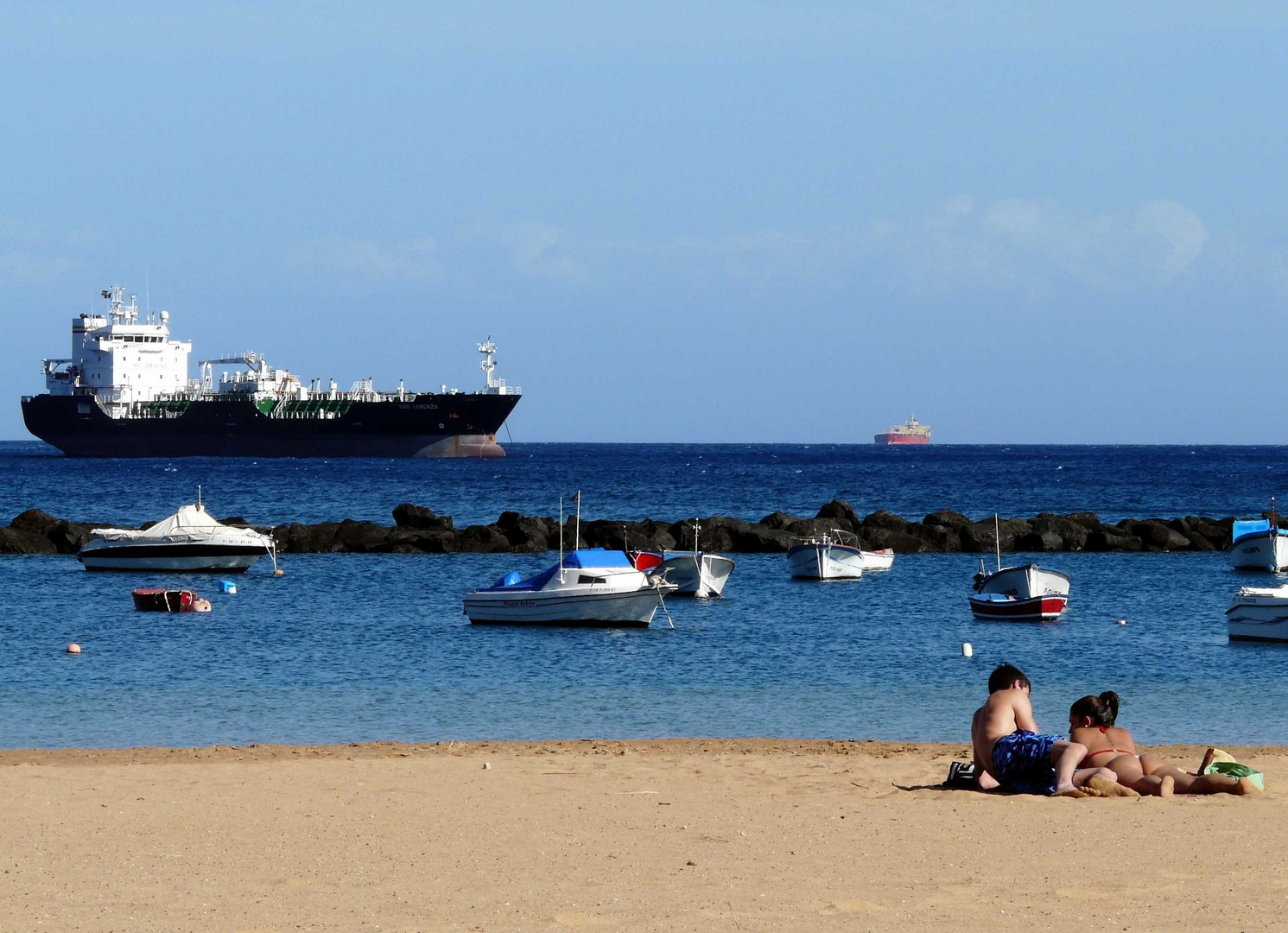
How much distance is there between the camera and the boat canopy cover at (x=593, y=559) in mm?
29938

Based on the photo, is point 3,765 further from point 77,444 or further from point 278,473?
point 77,444

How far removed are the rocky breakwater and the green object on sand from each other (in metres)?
38.4

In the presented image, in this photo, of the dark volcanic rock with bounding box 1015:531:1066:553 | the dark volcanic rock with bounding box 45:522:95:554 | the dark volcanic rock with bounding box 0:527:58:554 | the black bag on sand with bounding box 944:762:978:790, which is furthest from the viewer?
the dark volcanic rock with bounding box 1015:531:1066:553

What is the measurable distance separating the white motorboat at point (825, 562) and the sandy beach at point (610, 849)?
2656 cm

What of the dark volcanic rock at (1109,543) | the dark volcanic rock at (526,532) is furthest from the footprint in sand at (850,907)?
the dark volcanic rock at (1109,543)

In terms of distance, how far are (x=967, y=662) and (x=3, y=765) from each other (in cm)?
1479

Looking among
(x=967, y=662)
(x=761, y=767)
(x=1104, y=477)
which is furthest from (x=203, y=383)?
(x=761, y=767)

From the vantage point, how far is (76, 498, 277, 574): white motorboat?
41375 mm

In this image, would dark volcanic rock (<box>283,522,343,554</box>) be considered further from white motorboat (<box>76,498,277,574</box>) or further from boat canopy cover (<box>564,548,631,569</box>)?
boat canopy cover (<box>564,548,631,569</box>)

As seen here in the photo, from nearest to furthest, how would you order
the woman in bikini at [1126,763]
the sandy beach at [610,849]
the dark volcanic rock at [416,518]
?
the sandy beach at [610,849] < the woman in bikini at [1126,763] < the dark volcanic rock at [416,518]

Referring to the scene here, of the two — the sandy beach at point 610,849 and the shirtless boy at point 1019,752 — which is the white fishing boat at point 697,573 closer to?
the sandy beach at point 610,849

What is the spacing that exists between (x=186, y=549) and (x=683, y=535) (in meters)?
16.7

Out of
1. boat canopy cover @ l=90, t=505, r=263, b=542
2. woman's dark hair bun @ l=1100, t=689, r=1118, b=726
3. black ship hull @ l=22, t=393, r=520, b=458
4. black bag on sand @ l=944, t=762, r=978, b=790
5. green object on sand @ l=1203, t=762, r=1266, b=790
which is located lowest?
black bag on sand @ l=944, t=762, r=978, b=790

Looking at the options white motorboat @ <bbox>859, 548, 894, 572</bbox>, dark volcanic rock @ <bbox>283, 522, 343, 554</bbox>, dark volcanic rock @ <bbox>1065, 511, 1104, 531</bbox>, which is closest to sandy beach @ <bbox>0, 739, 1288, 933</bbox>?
white motorboat @ <bbox>859, 548, 894, 572</bbox>
